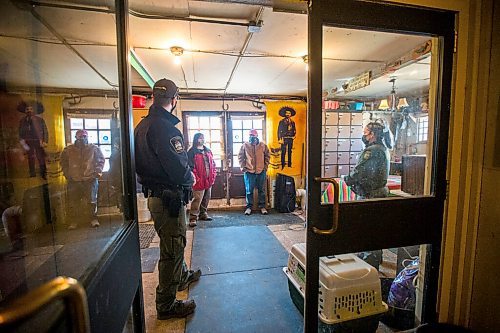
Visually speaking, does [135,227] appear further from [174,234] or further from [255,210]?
[255,210]

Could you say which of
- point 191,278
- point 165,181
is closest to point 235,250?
point 191,278

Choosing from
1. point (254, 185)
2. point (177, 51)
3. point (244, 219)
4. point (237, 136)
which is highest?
point (177, 51)

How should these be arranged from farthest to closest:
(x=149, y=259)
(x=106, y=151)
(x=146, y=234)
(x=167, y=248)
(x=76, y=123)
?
1. (x=146, y=234)
2. (x=149, y=259)
3. (x=167, y=248)
4. (x=106, y=151)
5. (x=76, y=123)

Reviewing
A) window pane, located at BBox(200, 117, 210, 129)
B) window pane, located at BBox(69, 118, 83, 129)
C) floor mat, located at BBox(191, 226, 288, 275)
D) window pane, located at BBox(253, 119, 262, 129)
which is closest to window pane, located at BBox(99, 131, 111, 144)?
window pane, located at BBox(69, 118, 83, 129)

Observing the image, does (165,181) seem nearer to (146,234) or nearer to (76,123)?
(76,123)

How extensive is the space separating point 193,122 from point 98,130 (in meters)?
3.84

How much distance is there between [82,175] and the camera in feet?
3.30

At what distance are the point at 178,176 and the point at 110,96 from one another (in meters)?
0.71

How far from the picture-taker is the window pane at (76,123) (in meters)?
0.92

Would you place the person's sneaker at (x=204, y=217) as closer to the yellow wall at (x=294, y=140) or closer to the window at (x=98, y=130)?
the yellow wall at (x=294, y=140)

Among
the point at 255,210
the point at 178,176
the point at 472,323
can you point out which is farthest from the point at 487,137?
the point at 255,210

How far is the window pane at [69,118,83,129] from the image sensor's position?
923mm

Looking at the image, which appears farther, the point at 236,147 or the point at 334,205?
the point at 236,147

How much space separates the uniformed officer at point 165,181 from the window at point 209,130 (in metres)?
3.03
